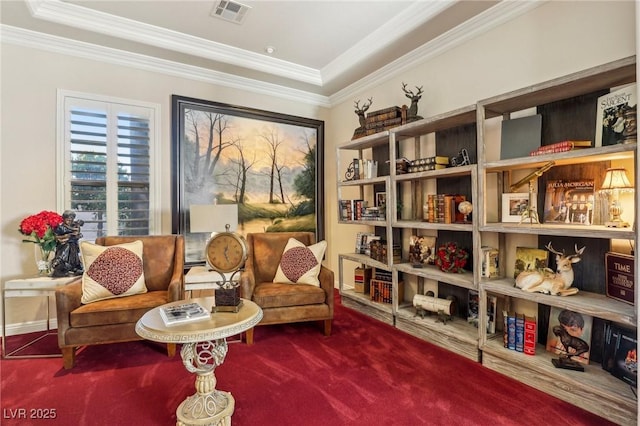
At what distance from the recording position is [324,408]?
1.85 m

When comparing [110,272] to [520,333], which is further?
[110,272]

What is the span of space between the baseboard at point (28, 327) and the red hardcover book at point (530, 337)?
14.1 ft

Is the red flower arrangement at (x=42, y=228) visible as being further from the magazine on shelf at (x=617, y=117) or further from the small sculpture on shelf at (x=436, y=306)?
the magazine on shelf at (x=617, y=117)

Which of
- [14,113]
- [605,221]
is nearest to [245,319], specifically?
[605,221]

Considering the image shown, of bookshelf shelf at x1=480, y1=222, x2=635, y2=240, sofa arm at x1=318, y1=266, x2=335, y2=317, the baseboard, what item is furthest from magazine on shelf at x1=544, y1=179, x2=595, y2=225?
the baseboard

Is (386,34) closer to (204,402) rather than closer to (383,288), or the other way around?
(383,288)

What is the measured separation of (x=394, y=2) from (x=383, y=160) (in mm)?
1639

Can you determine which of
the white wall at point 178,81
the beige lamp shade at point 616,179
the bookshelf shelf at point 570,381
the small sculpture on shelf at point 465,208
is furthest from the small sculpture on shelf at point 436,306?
the white wall at point 178,81

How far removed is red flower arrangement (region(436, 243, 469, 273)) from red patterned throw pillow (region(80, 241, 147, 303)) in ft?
8.91

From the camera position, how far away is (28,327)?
2996 mm

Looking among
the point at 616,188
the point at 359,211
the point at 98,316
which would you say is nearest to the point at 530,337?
the point at 616,188

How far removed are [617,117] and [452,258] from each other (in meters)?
1.48

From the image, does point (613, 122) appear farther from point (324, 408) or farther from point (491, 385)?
point (324, 408)

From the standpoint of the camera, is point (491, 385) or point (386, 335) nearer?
point (491, 385)
